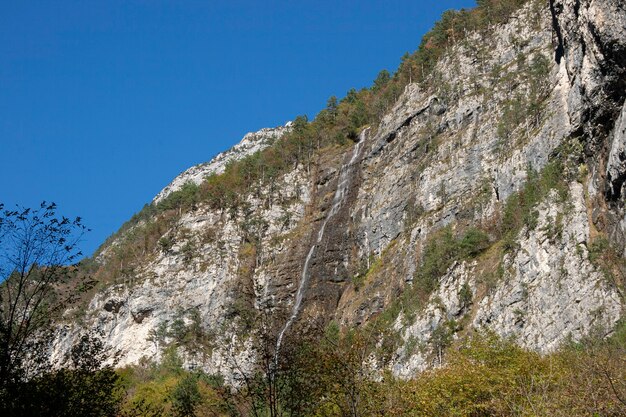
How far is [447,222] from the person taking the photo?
177 ft

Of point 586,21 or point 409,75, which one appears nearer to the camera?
point 586,21

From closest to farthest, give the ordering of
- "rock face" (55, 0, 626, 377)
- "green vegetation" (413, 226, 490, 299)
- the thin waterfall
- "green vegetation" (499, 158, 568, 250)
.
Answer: "rock face" (55, 0, 626, 377)
"green vegetation" (499, 158, 568, 250)
"green vegetation" (413, 226, 490, 299)
the thin waterfall

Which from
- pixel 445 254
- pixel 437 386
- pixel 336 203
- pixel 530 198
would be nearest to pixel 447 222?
pixel 445 254

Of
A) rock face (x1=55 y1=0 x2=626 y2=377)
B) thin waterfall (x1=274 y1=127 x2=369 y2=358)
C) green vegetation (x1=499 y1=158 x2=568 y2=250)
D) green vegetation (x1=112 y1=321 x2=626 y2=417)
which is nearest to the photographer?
green vegetation (x1=112 y1=321 x2=626 y2=417)

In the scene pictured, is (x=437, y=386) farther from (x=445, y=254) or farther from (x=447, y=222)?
(x=447, y=222)

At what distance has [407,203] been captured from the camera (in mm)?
60844

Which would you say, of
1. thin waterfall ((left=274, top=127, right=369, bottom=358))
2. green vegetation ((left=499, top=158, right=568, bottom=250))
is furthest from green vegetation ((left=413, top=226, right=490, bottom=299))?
thin waterfall ((left=274, top=127, right=369, bottom=358))

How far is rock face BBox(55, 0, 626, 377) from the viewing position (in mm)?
38375

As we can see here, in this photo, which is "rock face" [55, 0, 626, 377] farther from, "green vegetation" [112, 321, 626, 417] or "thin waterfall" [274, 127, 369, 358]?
"green vegetation" [112, 321, 626, 417]

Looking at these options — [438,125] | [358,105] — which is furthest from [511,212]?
[358,105]

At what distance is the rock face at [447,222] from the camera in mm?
38375

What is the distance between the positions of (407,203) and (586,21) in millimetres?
23664

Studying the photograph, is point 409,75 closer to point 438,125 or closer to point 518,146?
point 438,125

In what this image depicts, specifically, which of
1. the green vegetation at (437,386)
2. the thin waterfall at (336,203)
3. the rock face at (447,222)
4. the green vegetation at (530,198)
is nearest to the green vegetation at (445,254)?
the rock face at (447,222)
